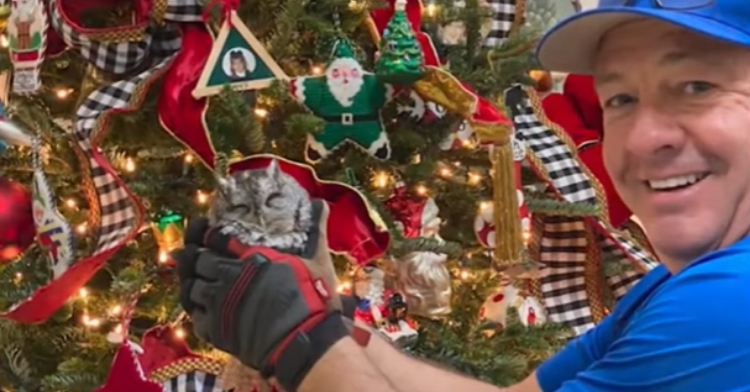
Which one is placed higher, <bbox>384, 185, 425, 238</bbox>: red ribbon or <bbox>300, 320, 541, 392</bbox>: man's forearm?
<bbox>300, 320, 541, 392</bbox>: man's forearm

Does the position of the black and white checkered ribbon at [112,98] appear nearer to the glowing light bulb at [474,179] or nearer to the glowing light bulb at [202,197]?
the glowing light bulb at [202,197]

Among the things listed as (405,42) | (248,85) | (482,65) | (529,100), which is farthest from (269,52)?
(529,100)

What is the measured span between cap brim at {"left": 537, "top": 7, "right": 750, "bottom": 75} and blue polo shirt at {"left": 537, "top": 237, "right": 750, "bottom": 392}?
0.56 ft

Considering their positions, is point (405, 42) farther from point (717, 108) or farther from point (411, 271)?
point (717, 108)

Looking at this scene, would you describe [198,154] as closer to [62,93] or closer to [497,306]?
[62,93]

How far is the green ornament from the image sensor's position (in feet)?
5.17

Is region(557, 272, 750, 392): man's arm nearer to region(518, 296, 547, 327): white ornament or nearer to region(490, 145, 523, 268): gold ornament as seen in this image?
region(490, 145, 523, 268): gold ornament

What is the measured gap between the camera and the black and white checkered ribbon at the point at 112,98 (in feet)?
5.03

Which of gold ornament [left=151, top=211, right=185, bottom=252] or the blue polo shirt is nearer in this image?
the blue polo shirt

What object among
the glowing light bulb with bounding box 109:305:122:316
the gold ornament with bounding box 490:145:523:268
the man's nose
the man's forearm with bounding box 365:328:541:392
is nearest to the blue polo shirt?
the man's nose

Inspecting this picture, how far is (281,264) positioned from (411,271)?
70cm

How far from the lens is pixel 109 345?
167 cm

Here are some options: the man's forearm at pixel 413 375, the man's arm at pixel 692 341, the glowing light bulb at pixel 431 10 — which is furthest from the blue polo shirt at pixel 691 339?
the glowing light bulb at pixel 431 10

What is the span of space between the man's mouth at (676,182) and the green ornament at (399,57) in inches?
27.1
